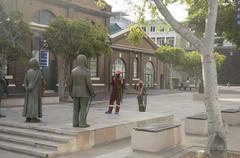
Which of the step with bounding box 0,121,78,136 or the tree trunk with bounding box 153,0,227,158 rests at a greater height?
the tree trunk with bounding box 153,0,227,158

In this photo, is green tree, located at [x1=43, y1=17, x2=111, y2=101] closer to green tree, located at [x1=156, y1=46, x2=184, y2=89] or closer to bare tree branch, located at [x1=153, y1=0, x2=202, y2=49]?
bare tree branch, located at [x1=153, y1=0, x2=202, y2=49]

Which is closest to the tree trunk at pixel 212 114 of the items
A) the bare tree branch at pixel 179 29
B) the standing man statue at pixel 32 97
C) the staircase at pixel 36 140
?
the bare tree branch at pixel 179 29

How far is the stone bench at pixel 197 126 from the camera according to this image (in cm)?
1300

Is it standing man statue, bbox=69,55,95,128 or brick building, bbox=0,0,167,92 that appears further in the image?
brick building, bbox=0,0,167,92

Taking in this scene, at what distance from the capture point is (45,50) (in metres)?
30.0

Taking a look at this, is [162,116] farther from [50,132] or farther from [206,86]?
[206,86]

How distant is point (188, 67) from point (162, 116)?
3365cm

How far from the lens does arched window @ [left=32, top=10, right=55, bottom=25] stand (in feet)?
101

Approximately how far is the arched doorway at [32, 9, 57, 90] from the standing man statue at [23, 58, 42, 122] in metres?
16.2

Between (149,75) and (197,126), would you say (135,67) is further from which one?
(197,126)

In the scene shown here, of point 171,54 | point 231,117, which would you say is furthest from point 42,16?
point 231,117

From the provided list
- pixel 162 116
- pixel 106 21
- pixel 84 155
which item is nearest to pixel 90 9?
pixel 106 21

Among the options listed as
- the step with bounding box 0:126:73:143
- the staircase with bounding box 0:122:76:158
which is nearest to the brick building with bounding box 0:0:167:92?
the step with bounding box 0:126:73:143

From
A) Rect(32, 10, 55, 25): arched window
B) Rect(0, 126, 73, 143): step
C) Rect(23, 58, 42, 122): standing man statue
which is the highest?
Rect(32, 10, 55, 25): arched window
